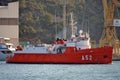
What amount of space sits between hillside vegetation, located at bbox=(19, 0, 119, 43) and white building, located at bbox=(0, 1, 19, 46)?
9.84m

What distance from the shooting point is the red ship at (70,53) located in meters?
80.4

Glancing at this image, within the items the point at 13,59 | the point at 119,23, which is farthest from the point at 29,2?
the point at 13,59

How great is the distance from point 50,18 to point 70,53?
59.6 m

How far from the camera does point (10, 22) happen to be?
123562mm

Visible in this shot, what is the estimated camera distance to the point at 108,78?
57.1 metres

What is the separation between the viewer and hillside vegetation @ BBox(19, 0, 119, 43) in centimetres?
13512

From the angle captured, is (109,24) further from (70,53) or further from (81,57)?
(70,53)

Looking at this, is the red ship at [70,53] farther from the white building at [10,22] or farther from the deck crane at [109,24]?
the white building at [10,22]

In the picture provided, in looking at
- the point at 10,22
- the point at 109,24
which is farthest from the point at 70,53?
the point at 10,22

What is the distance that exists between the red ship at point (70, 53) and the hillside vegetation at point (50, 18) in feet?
163

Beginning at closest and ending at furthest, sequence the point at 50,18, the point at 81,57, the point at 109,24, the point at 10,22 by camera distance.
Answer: the point at 81,57, the point at 109,24, the point at 10,22, the point at 50,18

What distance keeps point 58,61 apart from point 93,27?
53250 mm

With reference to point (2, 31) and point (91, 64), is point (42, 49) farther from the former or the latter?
point (2, 31)

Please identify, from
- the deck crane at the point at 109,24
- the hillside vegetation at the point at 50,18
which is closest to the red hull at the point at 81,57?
the deck crane at the point at 109,24
